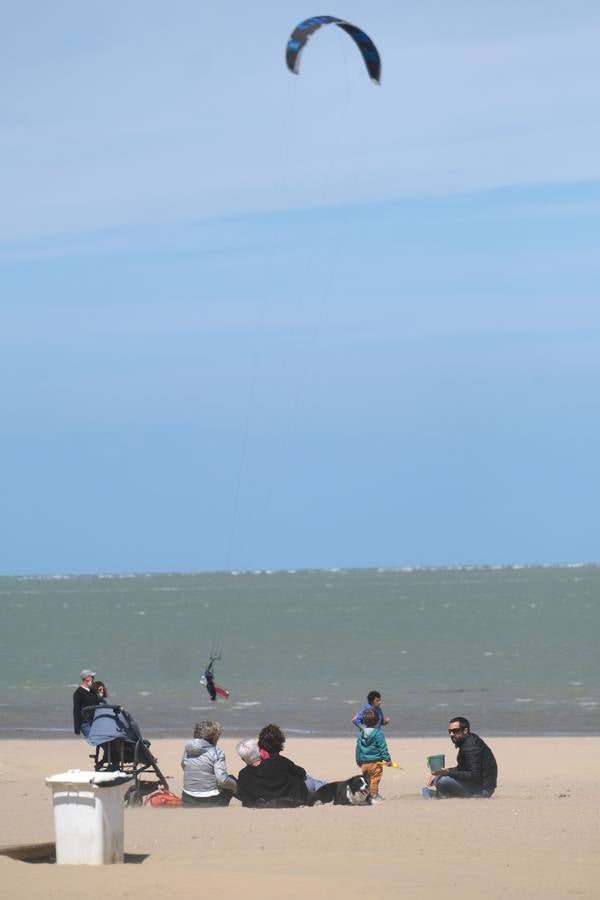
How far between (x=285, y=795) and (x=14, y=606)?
13246cm

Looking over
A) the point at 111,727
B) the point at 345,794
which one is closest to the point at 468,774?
the point at 345,794

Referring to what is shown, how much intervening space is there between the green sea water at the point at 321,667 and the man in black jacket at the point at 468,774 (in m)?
12.4

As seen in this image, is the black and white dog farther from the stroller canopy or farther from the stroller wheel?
the stroller canopy

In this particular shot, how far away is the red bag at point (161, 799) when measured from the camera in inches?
573

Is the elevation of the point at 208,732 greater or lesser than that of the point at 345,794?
greater

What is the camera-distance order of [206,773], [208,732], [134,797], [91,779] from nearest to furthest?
[91,779], [208,732], [206,773], [134,797]

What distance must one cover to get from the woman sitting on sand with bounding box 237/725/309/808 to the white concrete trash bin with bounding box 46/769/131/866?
3.58 meters

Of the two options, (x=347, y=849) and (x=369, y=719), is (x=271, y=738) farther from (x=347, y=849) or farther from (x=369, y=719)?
(x=347, y=849)

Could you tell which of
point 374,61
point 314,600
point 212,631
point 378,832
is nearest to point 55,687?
point 374,61

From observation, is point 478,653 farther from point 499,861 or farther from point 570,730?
point 499,861

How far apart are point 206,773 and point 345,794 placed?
4.38 feet

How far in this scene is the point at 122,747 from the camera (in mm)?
15102

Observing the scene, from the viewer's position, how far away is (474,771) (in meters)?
15.1

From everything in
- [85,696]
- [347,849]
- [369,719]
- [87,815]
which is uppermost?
[85,696]
